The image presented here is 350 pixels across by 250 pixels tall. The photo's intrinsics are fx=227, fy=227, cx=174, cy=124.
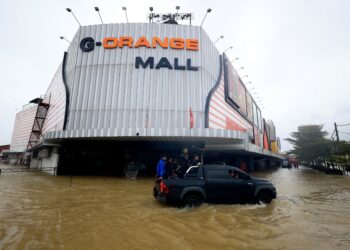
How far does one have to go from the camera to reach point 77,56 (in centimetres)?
2208

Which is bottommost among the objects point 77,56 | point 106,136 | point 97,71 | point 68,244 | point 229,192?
point 68,244

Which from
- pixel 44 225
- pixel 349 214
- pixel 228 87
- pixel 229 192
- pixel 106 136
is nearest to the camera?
pixel 44 225

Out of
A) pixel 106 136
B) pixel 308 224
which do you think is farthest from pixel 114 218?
pixel 106 136

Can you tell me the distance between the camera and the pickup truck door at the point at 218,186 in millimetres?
8172

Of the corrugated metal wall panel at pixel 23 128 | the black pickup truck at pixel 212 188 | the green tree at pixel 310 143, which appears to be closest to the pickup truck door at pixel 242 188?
the black pickup truck at pixel 212 188

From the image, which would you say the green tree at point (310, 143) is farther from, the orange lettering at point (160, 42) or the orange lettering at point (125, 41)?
the orange lettering at point (125, 41)

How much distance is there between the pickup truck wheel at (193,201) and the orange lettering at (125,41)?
17588 millimetres

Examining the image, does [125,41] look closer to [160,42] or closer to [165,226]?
[160,42]

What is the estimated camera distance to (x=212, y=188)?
820 cm

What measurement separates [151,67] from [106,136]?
795 cm

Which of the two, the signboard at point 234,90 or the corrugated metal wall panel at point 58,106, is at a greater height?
the signboard at point 234,90

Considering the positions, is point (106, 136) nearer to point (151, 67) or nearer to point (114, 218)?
point (151, 67)

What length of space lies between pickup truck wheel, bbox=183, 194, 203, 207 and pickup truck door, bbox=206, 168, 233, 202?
1.24ft

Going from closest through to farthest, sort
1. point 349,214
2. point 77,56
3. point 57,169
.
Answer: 1. point 349,214
2. point 57,169
3. point 77,56
